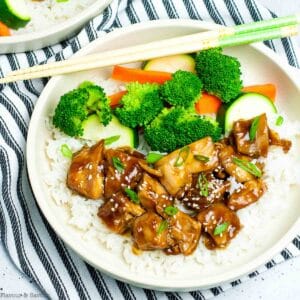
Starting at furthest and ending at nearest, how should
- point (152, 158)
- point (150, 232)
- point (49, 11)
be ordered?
point (49, 11) < point (152, 158) < point (150, 232)

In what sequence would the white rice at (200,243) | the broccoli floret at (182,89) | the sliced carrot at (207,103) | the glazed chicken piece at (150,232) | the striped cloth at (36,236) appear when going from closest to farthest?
1. the glazed chicken piece at (150,232)
2. the white rice at (200,243)
3. the broccoli floret at (182,89)
4. the sliced carrot at (207,103)
5. the striped cloth at (36,236)

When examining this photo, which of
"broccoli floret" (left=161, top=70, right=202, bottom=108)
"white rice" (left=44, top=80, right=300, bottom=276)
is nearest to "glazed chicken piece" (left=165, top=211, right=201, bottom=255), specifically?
"white rice" (left=44, top=80, right=300, bottom=276)

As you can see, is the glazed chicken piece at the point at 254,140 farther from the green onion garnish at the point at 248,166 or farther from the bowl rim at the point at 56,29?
the bowl rim at the point at 56,29

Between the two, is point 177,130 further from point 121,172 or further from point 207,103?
point 121,172

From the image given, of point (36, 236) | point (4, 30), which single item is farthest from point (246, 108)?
point (4, 30)

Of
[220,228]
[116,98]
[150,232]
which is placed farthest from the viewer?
[116,98]

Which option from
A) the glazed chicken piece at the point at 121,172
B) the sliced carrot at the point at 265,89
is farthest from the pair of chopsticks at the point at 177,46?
the glazed chicken piece at the point at 121,172

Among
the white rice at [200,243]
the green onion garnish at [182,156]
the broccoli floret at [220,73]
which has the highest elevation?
the broccoli floret at [220,73]
